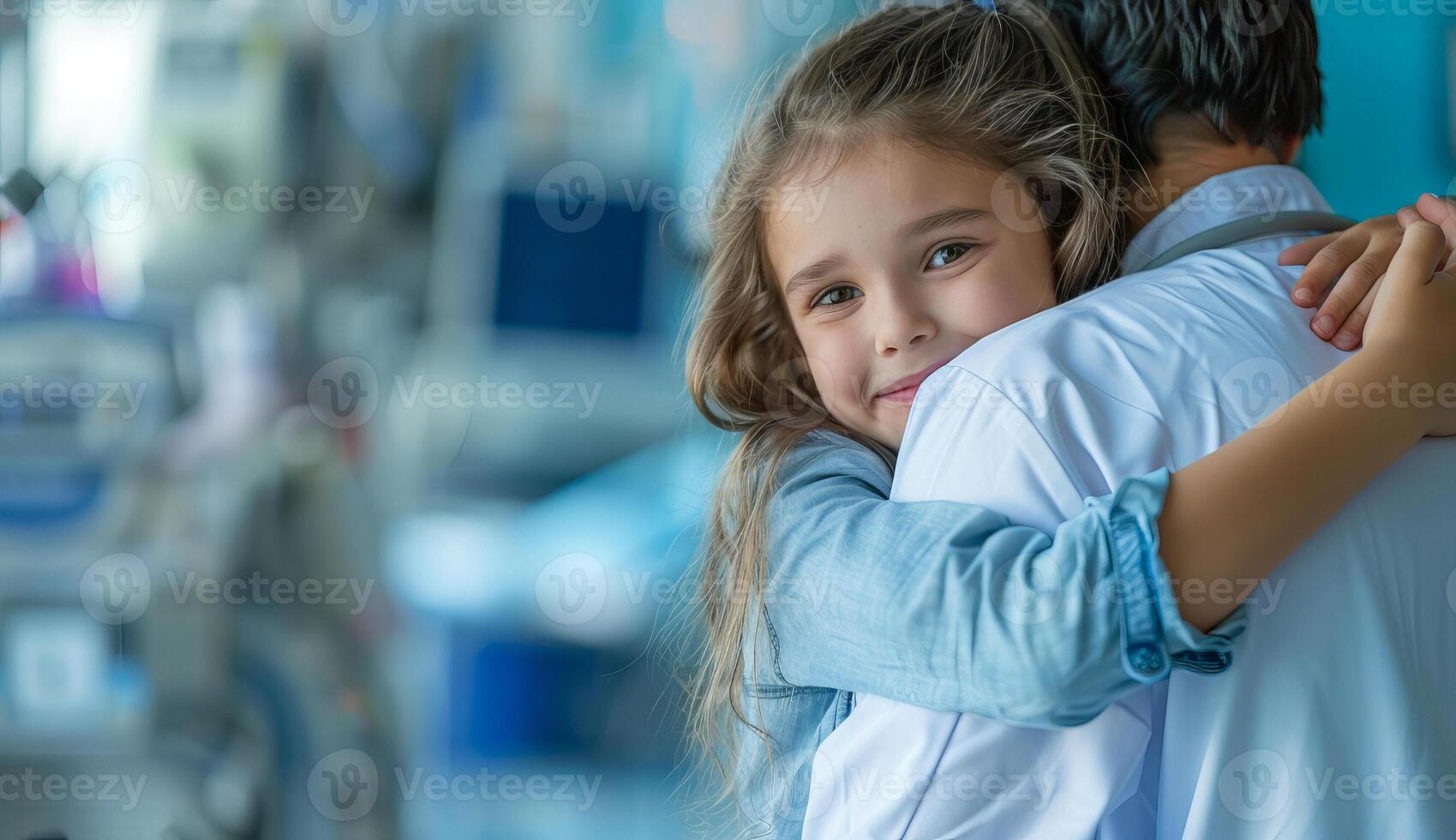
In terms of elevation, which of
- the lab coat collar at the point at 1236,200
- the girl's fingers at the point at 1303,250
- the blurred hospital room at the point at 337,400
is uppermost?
the lab coat collar at the point at 1236,200

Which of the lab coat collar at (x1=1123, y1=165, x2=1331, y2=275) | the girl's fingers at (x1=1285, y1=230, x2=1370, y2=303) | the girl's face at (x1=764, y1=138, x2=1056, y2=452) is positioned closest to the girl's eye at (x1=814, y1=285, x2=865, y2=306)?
the girl's face at (x1=764, y1=138, x2=1056, y2=452)

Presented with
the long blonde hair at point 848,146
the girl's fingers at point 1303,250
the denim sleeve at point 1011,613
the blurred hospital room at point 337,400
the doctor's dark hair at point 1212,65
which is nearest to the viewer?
the denim sleeve at point 1011,613

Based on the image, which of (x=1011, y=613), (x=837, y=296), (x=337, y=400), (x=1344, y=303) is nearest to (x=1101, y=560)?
(x=1011, y=613)

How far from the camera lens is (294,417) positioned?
2098mm

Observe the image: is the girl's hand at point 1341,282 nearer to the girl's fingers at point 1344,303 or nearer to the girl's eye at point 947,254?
Answer: the girl's fingers at point 1344,303

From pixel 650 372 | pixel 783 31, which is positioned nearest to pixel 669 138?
pixel 783 31

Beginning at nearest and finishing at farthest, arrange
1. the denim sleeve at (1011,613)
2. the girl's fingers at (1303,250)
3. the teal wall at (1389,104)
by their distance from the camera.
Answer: the denim sleeve at (1011,613), the girl's fingers at (1303,250), the teal wall at (1389,104)

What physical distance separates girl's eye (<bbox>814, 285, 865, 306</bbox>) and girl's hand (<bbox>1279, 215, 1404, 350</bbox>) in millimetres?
340

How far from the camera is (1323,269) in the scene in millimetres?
592

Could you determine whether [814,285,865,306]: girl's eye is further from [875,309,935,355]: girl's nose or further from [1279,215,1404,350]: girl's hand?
[1279,215,1404,350]: girl's hand

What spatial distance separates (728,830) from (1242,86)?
1.26m

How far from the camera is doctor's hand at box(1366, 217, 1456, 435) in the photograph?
554 mm

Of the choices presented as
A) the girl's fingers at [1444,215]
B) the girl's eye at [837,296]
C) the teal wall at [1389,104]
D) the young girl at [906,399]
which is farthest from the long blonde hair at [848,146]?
the teal wall at [1389,104]

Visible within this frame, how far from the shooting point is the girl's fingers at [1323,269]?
1.92 ft
